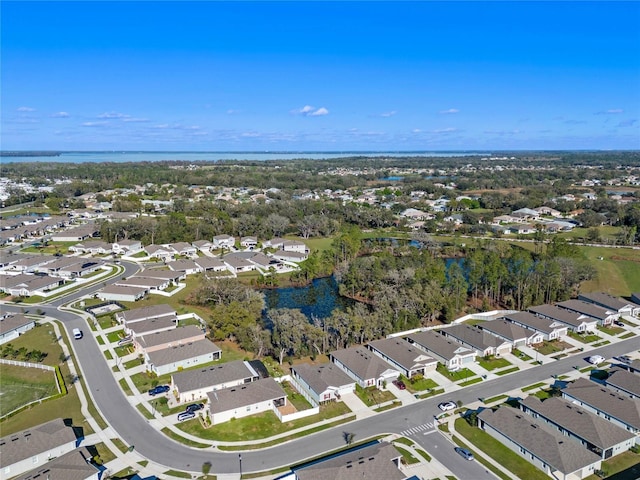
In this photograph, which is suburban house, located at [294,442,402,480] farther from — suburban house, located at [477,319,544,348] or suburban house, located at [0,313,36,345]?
suburban house, located at [0,313,36,345]

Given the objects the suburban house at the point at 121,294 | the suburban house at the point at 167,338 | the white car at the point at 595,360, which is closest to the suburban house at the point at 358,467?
the suburban house at the point at 167,338

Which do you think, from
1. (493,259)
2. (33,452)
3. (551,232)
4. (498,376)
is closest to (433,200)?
(551,232)

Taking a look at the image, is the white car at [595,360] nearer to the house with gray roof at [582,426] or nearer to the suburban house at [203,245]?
the house with gray roof at [582,426]

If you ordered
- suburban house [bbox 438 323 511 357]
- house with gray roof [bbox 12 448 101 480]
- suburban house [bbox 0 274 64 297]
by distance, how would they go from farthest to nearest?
1. suburban house [bbox 0 274 64 297]
2. suburban house [bbox 438 323 511 357]
3. house with gray roof [bbox 12 448 101 480]

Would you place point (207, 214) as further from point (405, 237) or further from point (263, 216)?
point (405, 237)

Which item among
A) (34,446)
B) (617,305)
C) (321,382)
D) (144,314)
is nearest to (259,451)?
(321,382)

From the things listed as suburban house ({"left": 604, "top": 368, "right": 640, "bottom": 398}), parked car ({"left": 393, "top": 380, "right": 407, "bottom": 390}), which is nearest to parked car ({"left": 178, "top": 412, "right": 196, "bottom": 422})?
parked car ({"left": 393, "top": 380, "right": 407, "bottom": 390})
